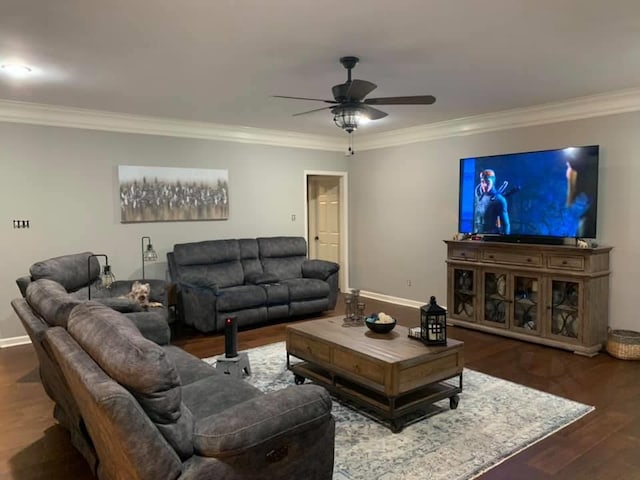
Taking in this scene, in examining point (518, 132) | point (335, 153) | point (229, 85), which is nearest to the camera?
point (229, 85)

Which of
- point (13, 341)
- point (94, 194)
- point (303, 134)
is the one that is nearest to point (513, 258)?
point (303, 134)

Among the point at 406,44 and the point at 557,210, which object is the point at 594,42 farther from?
the point at 557,210

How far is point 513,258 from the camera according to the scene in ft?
16.6

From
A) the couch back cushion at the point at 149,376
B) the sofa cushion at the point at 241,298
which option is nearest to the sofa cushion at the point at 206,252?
the sofa cushion at the point at 241,298

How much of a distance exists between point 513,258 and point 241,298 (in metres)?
3.15

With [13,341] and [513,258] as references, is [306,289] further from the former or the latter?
[13,341]

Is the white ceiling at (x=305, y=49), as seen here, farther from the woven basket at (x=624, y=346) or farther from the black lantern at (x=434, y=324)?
the woven basket at (x=624, y=346)

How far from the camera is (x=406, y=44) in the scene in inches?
125

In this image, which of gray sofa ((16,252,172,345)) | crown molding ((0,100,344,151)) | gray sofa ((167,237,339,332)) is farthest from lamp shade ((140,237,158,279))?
crown molding ((0,100,344,151))

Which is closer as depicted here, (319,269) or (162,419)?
A: (162,419)

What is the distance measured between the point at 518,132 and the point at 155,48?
4.20m

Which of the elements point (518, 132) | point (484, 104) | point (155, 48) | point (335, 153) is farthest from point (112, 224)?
point (518, 132)

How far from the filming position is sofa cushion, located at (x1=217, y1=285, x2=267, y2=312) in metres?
5.35

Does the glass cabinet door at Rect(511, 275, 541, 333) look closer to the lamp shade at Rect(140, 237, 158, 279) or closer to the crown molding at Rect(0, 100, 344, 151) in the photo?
the crown molding at Rect(0, 100, 344, 151)
